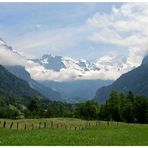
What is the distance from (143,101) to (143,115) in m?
6.60

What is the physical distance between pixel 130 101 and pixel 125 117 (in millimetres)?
13999

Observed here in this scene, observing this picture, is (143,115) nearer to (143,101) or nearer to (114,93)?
(143,101)

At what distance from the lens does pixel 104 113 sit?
190375 mm

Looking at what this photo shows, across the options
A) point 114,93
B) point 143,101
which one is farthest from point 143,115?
point 114,93

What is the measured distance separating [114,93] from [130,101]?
953 cm

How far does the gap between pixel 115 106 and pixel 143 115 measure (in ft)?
45.1

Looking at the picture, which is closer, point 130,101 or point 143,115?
point 143,115

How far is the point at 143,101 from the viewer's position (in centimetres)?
18150

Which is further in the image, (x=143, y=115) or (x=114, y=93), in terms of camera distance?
(x=114, y=93)

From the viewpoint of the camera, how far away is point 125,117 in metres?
182

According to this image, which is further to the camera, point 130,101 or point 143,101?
point 130,101

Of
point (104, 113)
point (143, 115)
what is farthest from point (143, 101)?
point (104, 113)

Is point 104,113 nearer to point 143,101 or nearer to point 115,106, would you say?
point 115,106

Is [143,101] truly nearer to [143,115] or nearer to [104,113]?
[143,115]
